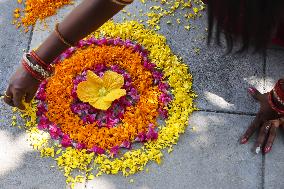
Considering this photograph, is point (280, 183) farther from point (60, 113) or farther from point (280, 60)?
point (60, 113)

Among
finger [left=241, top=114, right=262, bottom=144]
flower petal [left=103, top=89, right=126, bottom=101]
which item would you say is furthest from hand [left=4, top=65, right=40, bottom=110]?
finger [left=241, top=114, right=262, bottom=144]

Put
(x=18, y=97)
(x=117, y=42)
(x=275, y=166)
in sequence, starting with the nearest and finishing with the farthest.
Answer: (x=18, y=97), (x=275, y=166), (x=117, y=42)

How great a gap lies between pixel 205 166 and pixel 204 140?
158 mm

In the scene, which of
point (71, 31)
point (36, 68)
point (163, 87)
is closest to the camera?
point (71, 31)

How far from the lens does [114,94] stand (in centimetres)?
256

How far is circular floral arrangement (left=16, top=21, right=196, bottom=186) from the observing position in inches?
97.7

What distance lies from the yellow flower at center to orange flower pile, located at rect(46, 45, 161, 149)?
0.34 feet

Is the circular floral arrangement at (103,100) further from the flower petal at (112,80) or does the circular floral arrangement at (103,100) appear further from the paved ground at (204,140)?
the paved ground at (204,140)

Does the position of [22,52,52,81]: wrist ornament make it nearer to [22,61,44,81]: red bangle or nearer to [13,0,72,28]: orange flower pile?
[22,61,44,81]: red bangle

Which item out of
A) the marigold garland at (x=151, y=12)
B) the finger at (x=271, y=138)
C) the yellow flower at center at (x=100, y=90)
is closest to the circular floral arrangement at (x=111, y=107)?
the yellow flower at center at (x=100, y=90)

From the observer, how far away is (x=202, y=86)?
8.91ft

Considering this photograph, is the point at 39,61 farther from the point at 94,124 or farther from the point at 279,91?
the point at 279,91

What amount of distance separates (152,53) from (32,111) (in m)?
0.79

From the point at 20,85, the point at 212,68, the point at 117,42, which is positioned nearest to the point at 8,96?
the point at 20,85
